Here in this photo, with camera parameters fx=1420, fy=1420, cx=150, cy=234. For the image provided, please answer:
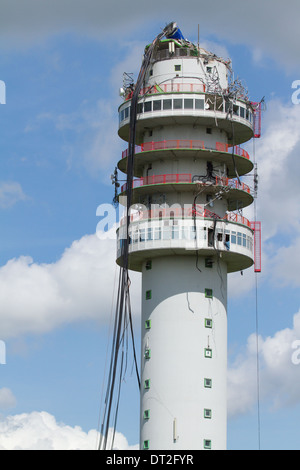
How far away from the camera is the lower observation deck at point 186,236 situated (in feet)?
410

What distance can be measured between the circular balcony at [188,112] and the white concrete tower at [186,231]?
9 centimetres

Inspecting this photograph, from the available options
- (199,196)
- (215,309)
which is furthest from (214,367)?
(199,196)

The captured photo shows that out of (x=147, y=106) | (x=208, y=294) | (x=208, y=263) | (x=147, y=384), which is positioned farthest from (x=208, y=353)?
(x=147, y=106)

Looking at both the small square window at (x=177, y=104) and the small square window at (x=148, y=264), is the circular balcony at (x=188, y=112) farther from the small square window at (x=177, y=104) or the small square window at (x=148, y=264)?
the small square window at (x=148, y=264)

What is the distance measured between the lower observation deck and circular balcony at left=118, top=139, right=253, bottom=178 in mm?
5017

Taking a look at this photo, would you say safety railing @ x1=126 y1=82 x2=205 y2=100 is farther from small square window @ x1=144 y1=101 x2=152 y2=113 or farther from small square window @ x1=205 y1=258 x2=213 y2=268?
small square window @ x1=205 y1=258 x2=213 y2=268

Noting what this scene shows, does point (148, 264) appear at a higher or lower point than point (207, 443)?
higher

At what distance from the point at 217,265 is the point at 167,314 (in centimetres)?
653

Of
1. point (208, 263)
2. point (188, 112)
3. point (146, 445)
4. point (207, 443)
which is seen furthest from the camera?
point (188, 112)

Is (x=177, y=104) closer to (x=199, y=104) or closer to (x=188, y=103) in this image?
(x=188, y=103)

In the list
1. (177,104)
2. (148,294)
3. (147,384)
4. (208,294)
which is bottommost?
(147,384)

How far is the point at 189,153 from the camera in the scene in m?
128

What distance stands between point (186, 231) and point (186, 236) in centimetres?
51

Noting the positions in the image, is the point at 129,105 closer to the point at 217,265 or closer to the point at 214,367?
the point at 217,265
